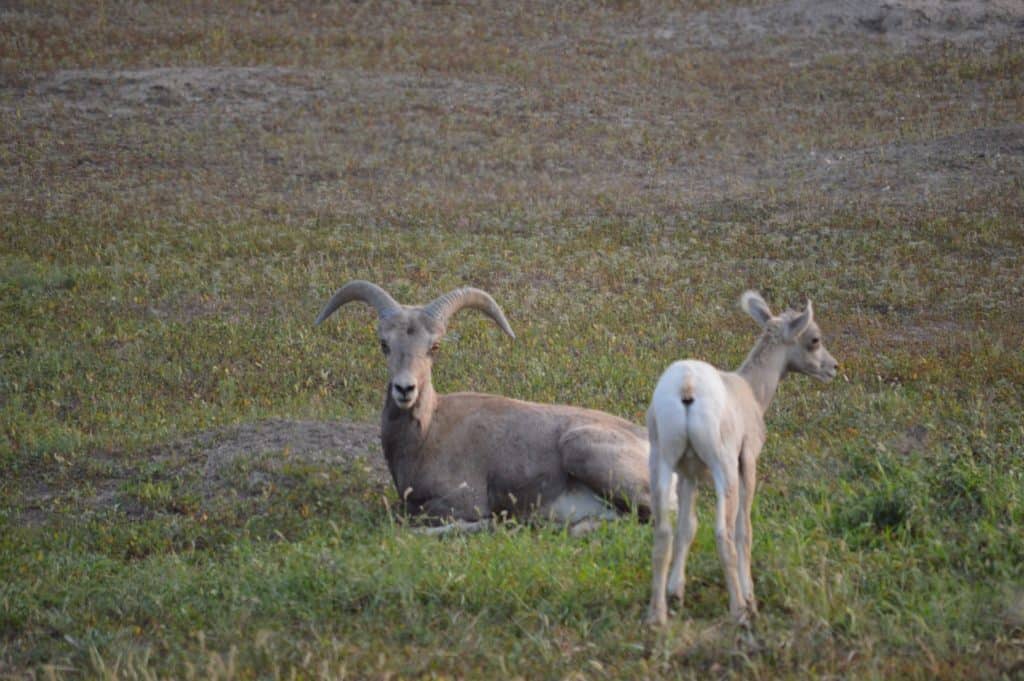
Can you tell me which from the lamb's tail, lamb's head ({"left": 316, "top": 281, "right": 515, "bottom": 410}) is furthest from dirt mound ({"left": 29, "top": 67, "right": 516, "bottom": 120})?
the lamb's tail

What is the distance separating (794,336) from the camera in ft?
28.0

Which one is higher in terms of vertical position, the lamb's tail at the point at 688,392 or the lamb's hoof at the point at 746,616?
the lamb's tail at the point at 688,392

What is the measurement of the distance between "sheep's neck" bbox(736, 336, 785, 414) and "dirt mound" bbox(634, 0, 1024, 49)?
98.2 ft

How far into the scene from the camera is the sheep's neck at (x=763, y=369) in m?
8.46

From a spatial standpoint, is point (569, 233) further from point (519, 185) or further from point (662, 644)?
point (662, 644)

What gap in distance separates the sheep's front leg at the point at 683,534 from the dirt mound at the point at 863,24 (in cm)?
3145

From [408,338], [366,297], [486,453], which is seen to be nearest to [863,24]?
[366,297]

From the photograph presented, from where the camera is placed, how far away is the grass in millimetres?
7188

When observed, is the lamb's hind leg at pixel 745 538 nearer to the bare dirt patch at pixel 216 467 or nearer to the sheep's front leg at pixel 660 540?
the sheep's front leg at pixel 660 540

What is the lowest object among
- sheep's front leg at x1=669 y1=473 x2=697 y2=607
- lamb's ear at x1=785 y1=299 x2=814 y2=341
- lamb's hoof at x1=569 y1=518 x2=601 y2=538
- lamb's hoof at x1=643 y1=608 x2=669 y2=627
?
lamb's hoof at x1=569 y1=518 x2=601 y2=538

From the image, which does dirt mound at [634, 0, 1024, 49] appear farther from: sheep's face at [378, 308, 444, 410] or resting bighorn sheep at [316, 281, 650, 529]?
sheep's face at [378, 308, 444, 410]

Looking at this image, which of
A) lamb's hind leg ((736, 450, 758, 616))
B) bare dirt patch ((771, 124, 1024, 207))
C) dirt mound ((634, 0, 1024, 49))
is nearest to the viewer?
lamb's hind leg ((736, 450, 758, 616))

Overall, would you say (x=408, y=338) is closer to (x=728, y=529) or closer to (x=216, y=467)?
(x=216, y=467)

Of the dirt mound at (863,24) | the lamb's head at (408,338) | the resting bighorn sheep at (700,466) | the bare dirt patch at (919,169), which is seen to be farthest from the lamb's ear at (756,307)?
the dirt mound at (863,24)
